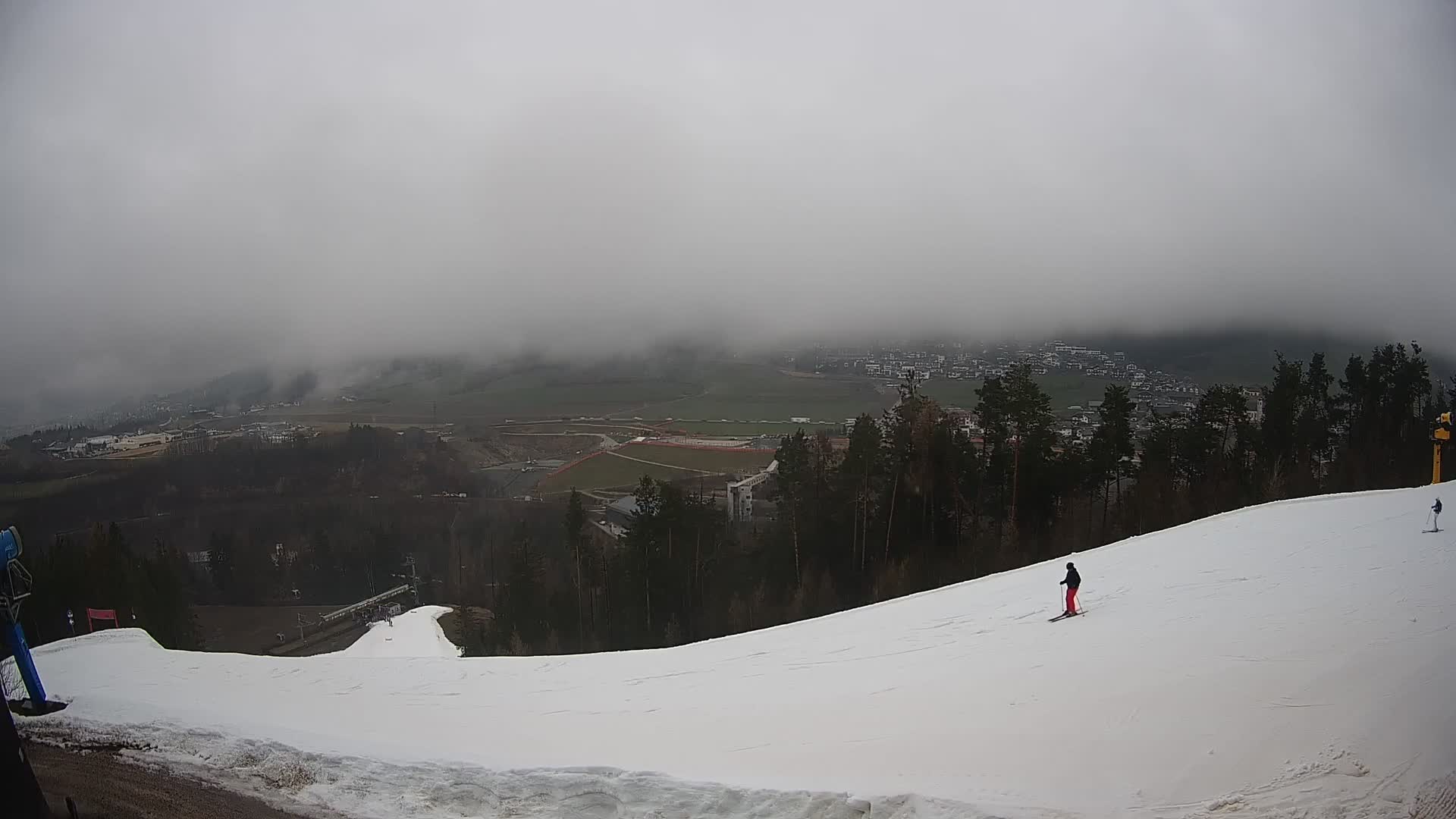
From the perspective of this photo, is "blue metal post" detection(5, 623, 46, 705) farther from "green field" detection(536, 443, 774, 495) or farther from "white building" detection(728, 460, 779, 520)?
"green field" detection(536, 443, 774, 495)

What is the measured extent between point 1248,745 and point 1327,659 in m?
2.33

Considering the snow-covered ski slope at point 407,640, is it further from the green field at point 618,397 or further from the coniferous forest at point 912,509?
the green field at point 618,397

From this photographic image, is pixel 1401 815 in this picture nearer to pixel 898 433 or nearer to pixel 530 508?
pixel 898 433

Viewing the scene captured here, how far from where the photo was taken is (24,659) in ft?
24.5

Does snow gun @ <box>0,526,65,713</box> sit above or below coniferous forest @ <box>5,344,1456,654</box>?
above

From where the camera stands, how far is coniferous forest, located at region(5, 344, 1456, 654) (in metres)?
23.1

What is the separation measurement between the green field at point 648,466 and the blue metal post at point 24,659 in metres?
27.8

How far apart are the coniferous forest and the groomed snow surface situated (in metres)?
11.4

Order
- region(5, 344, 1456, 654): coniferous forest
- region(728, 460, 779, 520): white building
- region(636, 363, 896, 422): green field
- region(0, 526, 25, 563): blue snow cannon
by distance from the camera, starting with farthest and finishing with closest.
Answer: region(636, 363, 896, 422): green field
region(728, 460, 779, 520): white building
region(5, 344, 1456, 654): coniferous forest
region(0, 526, 25, 563): blue snow cannon

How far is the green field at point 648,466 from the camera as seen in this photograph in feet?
125

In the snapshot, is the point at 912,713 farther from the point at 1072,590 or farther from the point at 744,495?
the point at 744,495

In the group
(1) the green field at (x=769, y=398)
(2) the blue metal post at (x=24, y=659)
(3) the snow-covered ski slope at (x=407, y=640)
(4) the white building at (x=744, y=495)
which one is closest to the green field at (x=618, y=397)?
(1) the green field at (x=769, y=398)

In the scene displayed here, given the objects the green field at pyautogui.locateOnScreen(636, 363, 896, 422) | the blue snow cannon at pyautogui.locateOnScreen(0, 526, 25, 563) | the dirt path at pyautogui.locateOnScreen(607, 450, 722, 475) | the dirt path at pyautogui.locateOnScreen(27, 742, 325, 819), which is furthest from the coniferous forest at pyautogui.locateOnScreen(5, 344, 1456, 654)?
the blue snow cannon at pyautogui.locateOnScreen(0, 526, 25, 563)

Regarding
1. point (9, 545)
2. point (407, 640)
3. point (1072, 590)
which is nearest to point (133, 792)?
point (9, 545)
